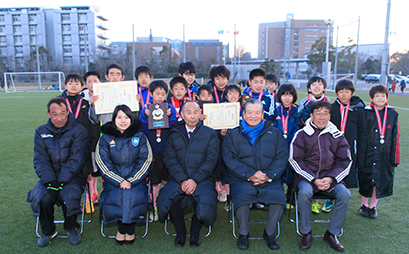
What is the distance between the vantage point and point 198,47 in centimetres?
6775

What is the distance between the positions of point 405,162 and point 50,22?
70.6 metres

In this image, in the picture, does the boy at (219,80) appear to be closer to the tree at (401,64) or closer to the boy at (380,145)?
the boy at (380,145)

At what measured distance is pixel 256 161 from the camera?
3.31 m

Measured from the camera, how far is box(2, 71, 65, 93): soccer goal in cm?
3038

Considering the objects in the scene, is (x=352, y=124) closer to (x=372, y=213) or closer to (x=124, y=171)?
(x=372, y=213)

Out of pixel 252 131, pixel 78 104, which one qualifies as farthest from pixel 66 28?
pixel 252 131

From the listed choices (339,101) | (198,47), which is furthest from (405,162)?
(198,47)

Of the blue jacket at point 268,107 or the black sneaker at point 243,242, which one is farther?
the blue jacket at point 268,107

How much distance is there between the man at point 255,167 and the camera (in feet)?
10.3

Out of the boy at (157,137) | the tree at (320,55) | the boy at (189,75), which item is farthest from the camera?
the tree at (320,55)

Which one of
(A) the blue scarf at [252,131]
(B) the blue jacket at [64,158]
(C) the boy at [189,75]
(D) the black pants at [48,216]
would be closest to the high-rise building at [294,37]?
(C) the boy at [189,75]

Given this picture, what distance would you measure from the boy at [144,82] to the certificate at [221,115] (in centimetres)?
96

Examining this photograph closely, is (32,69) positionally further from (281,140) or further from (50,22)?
(281,140)

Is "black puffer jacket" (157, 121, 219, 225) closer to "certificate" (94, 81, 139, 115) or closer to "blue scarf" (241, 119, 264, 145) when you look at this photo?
"blue scarf" (241, 119, 264, 145)
